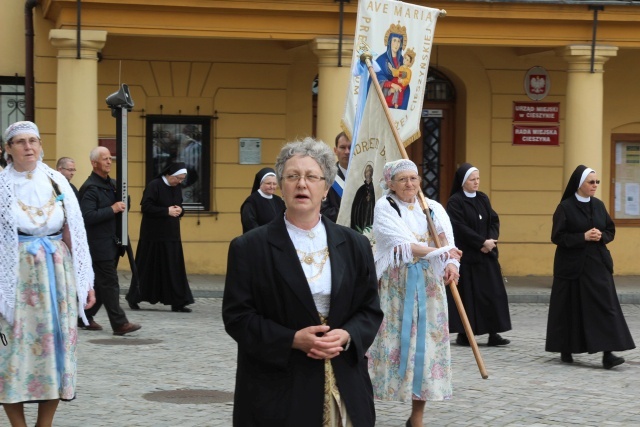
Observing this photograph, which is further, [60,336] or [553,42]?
[553,42]

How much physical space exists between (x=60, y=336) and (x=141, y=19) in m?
11.3

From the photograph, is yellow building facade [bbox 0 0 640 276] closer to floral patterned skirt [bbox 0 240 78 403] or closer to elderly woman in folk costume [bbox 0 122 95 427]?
elderly woman in folk costume [bbox 0 122 95 427]

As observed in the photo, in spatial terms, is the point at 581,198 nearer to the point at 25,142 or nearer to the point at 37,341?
the point at 25,142

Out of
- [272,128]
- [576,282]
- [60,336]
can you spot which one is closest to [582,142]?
[272,128]

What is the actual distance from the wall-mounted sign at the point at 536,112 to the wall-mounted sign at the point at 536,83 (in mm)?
134

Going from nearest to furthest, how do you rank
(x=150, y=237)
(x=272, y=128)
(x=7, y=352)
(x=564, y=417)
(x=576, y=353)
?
(x=7, y=352) → (x=564, y=417) → (x=576, y=353) → (x=150, y=237) → (x=272, y=128)

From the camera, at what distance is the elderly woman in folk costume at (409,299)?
28.0 ft

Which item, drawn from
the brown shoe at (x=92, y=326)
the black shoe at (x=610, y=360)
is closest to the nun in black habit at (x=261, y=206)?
the brown shoe at (x=92, y=326)

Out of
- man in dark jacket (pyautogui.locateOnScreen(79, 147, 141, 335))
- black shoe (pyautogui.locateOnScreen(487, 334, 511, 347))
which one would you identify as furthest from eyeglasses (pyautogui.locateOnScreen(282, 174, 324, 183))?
black shoe (pyautogui.locateOnScreen(487, 334, 511, 347))

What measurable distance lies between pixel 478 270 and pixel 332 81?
5.88m

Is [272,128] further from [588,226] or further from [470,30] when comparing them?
[588,226]

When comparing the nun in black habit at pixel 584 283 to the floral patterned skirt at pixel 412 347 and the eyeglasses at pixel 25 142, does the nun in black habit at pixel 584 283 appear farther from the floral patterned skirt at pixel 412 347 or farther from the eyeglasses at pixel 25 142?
the eyeglasses at pixel 25 142

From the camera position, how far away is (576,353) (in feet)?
39.2

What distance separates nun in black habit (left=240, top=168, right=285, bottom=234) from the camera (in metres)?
15.0
